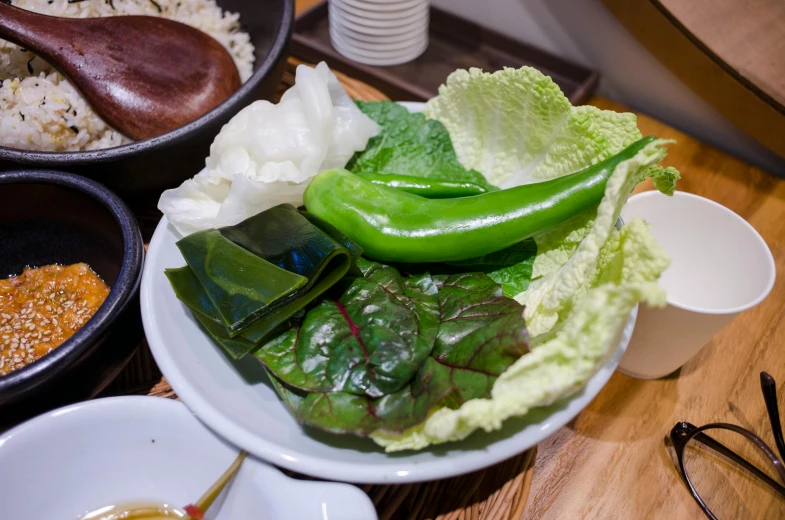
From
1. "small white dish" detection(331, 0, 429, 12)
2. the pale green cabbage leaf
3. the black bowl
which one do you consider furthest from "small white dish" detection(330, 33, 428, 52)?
the pale green cabbage leaf

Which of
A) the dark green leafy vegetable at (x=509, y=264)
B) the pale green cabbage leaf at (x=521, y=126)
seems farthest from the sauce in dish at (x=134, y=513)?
the pale green cabbage leaf at (x=521, y=126)

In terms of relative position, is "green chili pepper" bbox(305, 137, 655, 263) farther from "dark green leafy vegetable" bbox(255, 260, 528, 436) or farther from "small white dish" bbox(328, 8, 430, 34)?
"small white dish" bbox(328, 8, 430, 34)

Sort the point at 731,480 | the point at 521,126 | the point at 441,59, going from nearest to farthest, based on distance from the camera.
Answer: the point at 731,480, the point at 521,126, the point at 441,59

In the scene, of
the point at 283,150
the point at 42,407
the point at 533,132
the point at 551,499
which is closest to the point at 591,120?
the point at 533,132

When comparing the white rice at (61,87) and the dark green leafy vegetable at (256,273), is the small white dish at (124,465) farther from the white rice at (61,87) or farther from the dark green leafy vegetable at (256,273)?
the white rice at (61,87)

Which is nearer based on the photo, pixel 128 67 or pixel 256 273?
pixel 256 273

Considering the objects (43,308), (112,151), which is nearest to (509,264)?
(112,151)

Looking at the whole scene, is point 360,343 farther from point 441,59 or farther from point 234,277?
point 441,59
